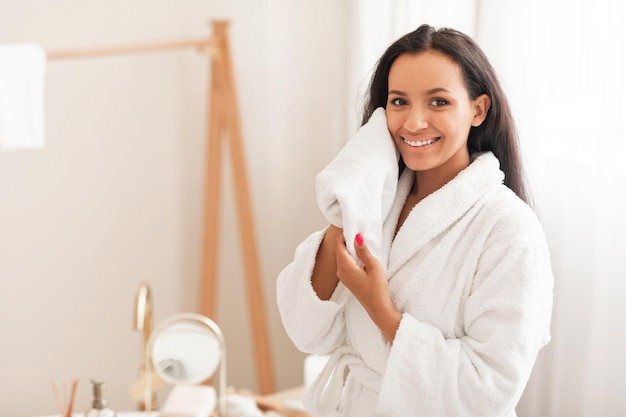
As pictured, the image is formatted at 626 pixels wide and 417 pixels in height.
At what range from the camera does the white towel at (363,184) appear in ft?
4.07

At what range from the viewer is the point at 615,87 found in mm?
1692

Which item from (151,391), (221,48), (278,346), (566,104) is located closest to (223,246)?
(278,346)

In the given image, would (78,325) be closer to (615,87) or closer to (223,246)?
(223,246)

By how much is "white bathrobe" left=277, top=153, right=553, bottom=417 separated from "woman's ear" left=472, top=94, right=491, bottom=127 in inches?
2.2

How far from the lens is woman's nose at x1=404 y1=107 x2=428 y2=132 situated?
1259 mm

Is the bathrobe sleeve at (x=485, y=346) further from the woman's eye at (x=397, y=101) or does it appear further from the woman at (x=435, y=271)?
the woman's eye at (x=397, y=101)

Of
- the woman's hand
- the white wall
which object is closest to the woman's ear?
the woman's hand

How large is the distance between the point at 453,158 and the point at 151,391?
87 cm

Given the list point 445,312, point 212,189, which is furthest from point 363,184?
point 212,189

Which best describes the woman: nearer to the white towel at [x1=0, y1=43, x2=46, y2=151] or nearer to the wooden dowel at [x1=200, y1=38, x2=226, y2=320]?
the white towel at [x1=0, y1=43, x2=46, y2=151]

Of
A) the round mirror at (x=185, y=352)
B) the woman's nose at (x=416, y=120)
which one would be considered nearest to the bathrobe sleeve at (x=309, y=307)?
the woman's nose at (x=416, y=120)

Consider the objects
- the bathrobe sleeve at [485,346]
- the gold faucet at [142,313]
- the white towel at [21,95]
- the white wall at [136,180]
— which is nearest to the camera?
the bathrobe sleeve at [485,346]

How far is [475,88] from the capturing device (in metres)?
1.30

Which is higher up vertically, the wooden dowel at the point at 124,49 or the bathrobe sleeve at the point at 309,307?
the wooden dowel at the point at 124,49
